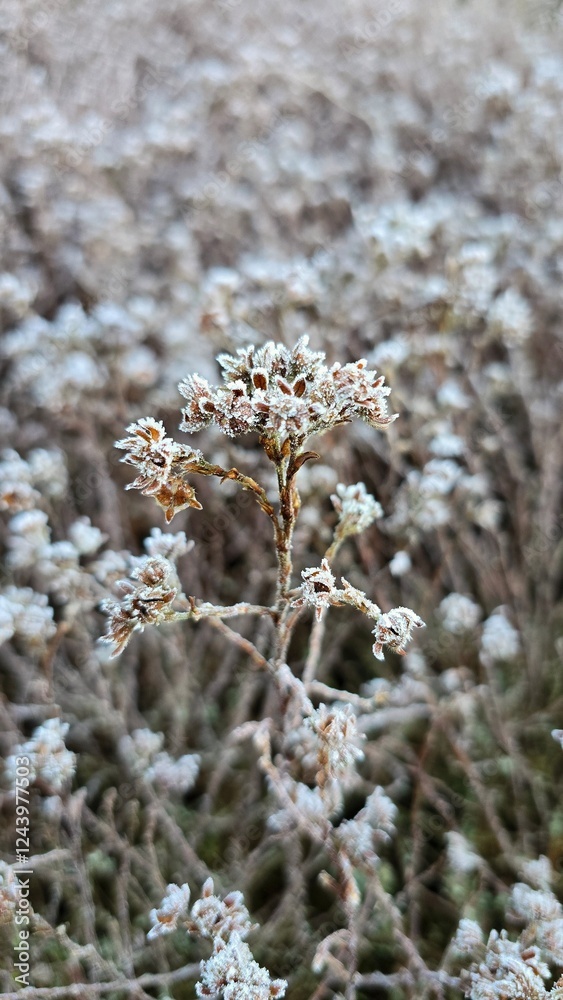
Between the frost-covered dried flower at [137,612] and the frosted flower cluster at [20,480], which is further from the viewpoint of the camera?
the frosted flower cluster at [20,480]

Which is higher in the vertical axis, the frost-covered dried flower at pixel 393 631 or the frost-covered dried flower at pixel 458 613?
the frost-covered dried flower at pixel 458 613

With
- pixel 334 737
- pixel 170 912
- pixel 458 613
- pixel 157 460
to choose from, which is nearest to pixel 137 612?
pixel 157 460

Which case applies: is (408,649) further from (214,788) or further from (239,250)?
(239,250)

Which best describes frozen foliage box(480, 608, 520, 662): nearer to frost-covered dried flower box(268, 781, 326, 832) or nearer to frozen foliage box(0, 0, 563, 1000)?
frozen foliage box(0, 0, 563, 1000)

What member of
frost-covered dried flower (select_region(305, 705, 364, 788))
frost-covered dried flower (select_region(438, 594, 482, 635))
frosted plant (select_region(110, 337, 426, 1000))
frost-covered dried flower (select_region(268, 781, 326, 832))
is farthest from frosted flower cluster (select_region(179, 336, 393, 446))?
frost-covered dried flower (select_region(438, 594, 482, 635))

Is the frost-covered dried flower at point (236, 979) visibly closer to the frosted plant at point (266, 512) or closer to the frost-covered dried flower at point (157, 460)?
the frosted plant at point (266, 512)

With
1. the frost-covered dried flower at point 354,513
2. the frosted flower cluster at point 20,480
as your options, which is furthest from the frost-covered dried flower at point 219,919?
the frosted flower cluster at point 20,480
